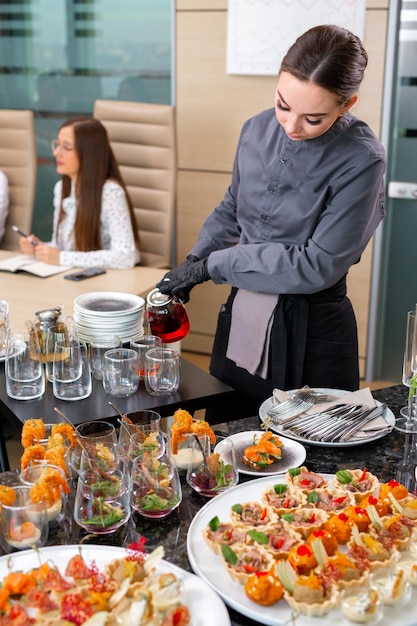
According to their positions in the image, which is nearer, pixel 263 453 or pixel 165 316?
pixel 263 453

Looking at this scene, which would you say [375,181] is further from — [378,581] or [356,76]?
[378,581]

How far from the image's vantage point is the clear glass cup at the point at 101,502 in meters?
1.21

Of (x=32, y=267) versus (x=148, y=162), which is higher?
(x=148, y=162)

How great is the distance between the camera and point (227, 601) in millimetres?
1056

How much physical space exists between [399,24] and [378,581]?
2830 mm

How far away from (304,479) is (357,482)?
9 centimetres

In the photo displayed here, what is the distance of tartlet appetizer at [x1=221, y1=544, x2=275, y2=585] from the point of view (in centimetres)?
109

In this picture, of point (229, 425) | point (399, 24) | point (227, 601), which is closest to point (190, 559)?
point (227, 601)

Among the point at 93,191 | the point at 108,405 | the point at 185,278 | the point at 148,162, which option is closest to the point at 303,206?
the point at 185,278

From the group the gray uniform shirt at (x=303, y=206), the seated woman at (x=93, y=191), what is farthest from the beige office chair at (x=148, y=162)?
the gray uniform shirt at (x=303, y=206)

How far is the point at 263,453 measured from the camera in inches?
56.1

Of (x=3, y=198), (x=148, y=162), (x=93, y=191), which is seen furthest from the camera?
(x=3, y=198)

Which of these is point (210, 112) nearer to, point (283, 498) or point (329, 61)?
point (329, 61)

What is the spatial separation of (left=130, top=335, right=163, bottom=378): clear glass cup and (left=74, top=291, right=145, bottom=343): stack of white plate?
0.49 ft
